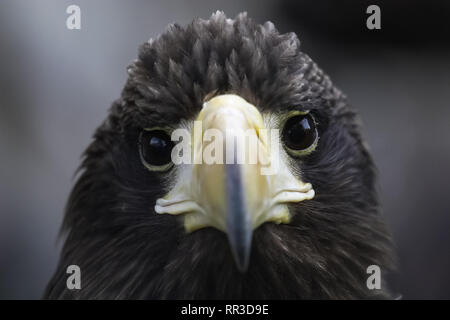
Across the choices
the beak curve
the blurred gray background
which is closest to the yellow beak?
the beak curve

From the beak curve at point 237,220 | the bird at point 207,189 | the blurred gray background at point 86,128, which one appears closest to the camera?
the beak curve at point 237,220

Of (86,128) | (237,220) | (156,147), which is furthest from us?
(86,128)

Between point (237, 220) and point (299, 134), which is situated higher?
point (299, 134)

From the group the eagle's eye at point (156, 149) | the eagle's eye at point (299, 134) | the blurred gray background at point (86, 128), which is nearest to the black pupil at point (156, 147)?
the eagle's eye at point (156, 149)

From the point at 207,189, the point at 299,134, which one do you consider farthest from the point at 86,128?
the point at 207,189

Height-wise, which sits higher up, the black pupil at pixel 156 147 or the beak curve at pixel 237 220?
the black pupil at pixel 156 147

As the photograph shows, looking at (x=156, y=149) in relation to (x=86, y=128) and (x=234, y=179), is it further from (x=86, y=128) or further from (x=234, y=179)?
(x=86, y=128)

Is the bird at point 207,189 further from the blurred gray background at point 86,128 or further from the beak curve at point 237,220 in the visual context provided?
the blurred gray background at point 86,128
